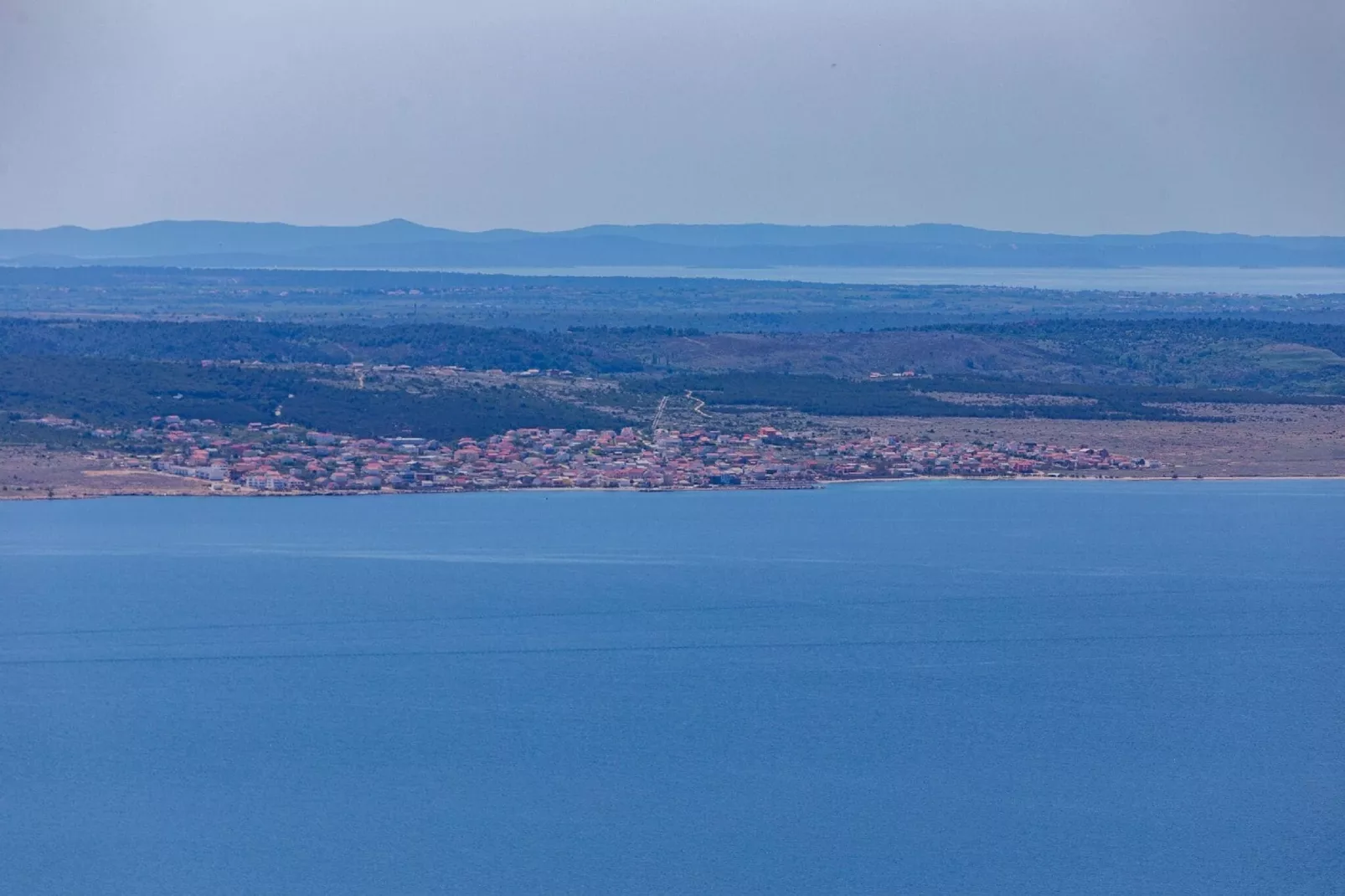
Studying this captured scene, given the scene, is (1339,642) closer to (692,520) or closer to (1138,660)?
(1138,660)

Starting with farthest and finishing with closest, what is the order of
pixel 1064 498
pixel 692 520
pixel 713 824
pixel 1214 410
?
pixel 1214 410, pixel 1064 498, pixel 692 520, pixel 713 824

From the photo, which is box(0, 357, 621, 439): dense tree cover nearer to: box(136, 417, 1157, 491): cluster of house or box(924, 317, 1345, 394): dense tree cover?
box(136, 417, 1157, 491): cluster of house

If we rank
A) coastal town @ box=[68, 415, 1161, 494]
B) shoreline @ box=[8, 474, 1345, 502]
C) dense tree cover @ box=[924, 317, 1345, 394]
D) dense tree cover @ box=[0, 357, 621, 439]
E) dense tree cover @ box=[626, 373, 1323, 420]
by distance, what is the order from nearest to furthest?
shoreline @ box=[8, 474, 1345, 502] → coastal town @ box=[68, 415, 1161, 494] → dense tree cover @ box=[0, 357, 621, 439] → dense tree cover @ box=[626, 373, 1323, 420] → dense tree cover @ box=[924, 317, 1345, 394]

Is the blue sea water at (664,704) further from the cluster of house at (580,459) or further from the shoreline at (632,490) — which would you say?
the cluster of house at (580,459)

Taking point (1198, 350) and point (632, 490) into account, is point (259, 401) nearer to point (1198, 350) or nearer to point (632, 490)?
point (632, 490)

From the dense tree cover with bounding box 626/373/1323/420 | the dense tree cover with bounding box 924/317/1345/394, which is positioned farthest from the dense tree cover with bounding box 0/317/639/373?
the dense tree cover with bounding box 924/317/1345/394

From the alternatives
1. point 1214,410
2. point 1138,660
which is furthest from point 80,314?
point 1138,660

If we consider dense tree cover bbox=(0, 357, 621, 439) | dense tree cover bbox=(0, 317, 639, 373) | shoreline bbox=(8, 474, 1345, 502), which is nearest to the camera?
shoreline bbox=(8, 474, 1345, 502)
